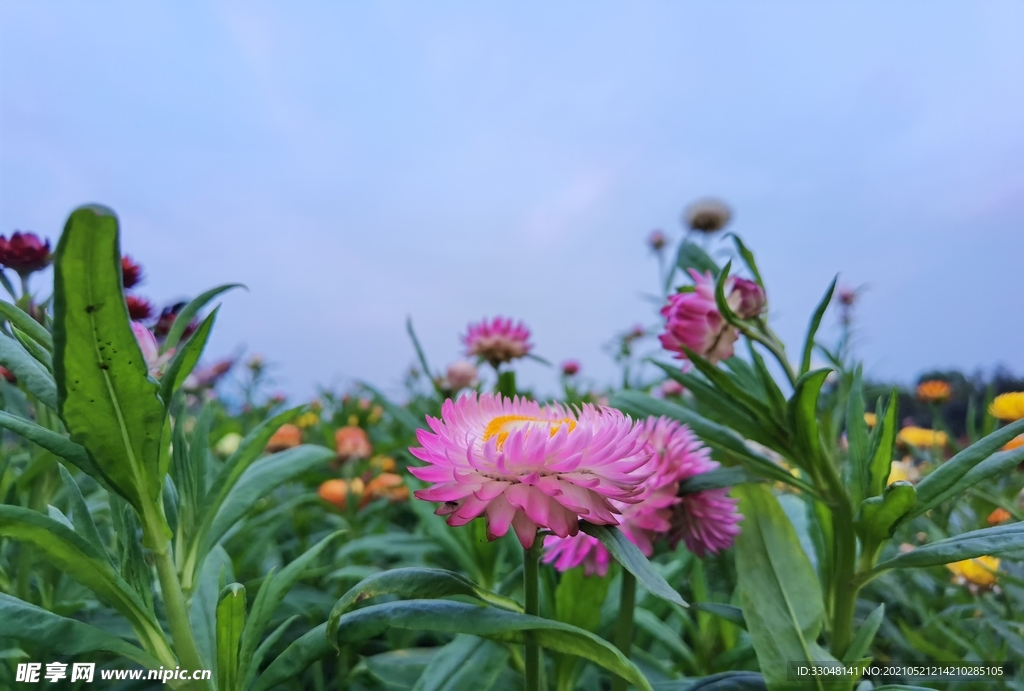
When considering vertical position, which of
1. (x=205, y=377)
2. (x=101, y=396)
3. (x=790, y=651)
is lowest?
(x=790, y=651)

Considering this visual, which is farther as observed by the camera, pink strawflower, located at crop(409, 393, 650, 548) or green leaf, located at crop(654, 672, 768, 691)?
green leaf, located at crop(654, 672, 768, 691)

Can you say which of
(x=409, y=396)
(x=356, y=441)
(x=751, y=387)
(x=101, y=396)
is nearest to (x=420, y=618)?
(x=101, y=396)

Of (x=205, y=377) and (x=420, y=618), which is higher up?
(x=205, y=377)

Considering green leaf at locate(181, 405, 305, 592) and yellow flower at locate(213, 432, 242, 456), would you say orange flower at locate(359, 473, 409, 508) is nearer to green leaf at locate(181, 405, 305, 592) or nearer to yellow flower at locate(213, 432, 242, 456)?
yellow flower at locate(213, 432, 242, 456)

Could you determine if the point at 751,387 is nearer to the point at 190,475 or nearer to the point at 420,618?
the point at 420,618

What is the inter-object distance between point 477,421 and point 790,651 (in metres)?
0.34

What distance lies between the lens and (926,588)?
0.88m

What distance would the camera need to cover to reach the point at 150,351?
53cm

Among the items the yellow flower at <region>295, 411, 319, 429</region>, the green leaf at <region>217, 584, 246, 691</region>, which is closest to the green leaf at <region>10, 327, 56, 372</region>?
the green leaf at <region>217, 584, 246, 691</region>

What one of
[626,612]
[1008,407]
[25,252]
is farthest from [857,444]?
[25,252]

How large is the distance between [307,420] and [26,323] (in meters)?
1.48

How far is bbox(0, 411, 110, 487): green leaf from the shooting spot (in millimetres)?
406

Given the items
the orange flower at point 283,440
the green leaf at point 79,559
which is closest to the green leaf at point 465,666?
the green leaf at point 79,559

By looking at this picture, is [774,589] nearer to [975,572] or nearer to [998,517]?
[975,572]
